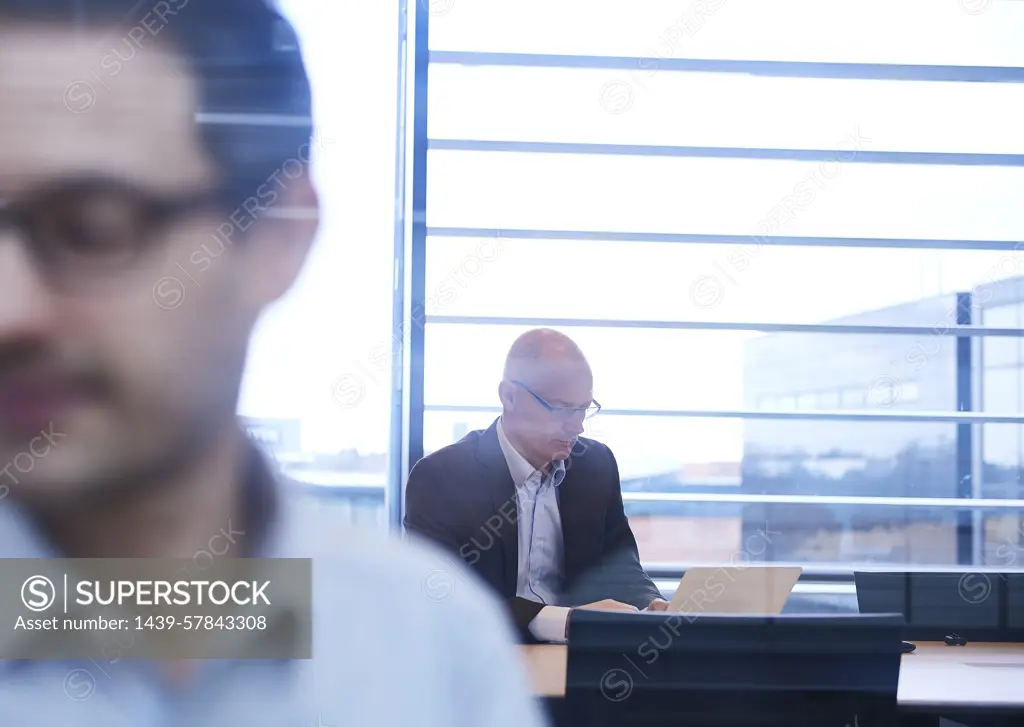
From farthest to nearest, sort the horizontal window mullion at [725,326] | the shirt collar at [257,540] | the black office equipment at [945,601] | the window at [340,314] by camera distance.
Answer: the horizontal window mullion at [725,326]
the black office equipment at [945,601]
the window at [340,314]
the shirt collar at [257,540]

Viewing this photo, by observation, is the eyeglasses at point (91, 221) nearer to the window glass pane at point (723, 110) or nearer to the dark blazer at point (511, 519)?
the dark blazer at point (511, 519)

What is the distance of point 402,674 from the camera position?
136 centimetres

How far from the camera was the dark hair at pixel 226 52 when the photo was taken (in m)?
1.34

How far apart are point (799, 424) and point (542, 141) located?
4.23 ft

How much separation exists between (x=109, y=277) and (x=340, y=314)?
0.44 m

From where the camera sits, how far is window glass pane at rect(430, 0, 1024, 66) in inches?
110

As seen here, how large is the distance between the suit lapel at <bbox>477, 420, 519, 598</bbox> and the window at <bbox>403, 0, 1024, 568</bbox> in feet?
1.94

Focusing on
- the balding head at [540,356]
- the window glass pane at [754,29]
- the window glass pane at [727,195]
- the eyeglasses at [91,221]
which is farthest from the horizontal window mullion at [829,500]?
the eyeglasses at [91,221]

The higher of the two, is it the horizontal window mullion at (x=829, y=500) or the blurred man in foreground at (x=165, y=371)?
the blurred man in foreground at (x=165, y=371)

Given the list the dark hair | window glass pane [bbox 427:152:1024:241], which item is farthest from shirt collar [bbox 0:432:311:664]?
window glass pane [bbox 427:152:1024:241]

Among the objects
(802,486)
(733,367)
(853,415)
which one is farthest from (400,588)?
(853,415)

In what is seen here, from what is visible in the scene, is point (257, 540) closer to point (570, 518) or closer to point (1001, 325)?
point (570, 518)

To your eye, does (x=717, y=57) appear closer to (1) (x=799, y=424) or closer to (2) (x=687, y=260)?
(2) (x=687, y=260)

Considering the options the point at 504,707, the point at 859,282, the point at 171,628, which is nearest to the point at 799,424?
the point at 859,282
